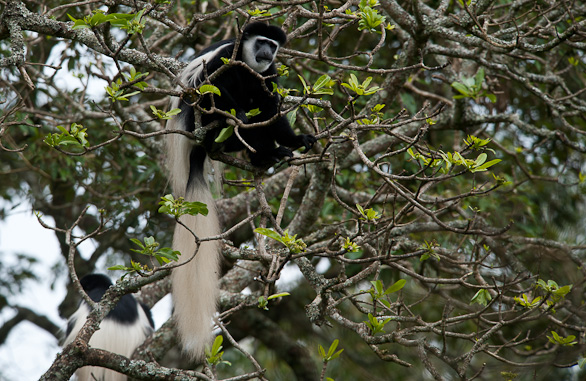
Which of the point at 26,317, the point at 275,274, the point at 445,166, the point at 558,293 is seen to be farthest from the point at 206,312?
the point at 26,317

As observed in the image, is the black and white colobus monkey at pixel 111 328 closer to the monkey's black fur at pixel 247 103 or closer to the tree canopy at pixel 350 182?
the tree canopy at pixel 350 182

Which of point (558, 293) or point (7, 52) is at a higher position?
point (7, 52)

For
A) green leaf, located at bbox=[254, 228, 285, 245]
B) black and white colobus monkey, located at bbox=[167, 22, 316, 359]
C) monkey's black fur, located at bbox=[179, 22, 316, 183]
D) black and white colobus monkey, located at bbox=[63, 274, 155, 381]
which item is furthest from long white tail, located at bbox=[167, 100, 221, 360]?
black and white colobus monkey, located at bbox=[63, 274, 155, 381]

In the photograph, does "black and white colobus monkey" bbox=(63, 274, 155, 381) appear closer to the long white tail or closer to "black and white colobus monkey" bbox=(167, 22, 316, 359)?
"black and white colobus monkey" bbox=(167, 22, 316, 359)

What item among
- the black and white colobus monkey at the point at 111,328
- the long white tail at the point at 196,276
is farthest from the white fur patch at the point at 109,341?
the long white tail at the point at 196,276

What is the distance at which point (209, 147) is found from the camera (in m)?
2.36

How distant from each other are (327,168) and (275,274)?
998 mm

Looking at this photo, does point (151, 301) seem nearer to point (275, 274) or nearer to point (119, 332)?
point (119, 332)

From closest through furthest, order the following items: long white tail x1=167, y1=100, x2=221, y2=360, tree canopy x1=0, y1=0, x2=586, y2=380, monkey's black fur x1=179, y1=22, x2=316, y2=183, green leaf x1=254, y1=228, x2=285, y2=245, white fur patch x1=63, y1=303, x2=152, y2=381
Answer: green leaf x1=254, y1=228, x2=285, y2=245 < tree canopy x1=0, y1=0, x2=586, y2=380 < long white tail x1=167, y1=100, x2=221, y2=360 < monkey's black fur x1=179, y1=22, x2=316, y2=183 < white fur patch x1=63, y1=303, x2=152, y2=381

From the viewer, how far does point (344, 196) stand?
310 cm

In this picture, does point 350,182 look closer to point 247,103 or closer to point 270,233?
point 247,103

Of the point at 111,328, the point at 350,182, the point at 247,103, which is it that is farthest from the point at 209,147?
the point at 111,328

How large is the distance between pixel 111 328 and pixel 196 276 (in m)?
1.50

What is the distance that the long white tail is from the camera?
219 centimetres
